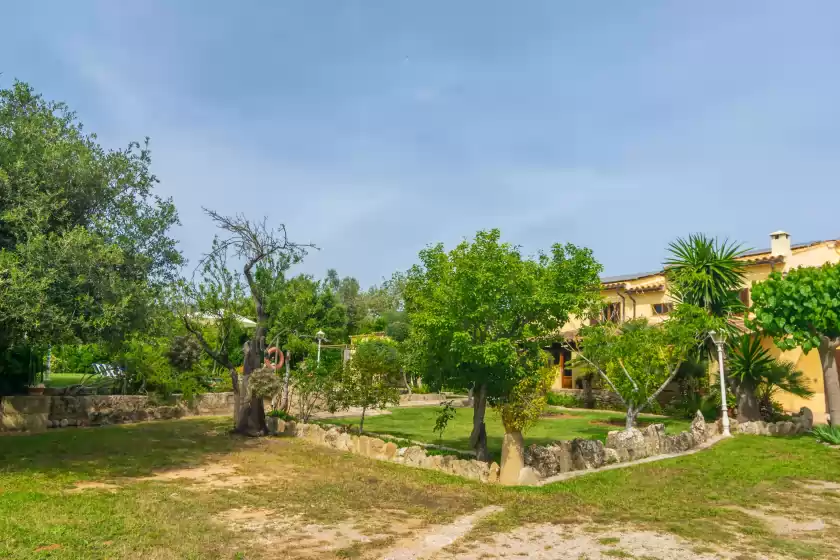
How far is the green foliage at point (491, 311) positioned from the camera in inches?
526

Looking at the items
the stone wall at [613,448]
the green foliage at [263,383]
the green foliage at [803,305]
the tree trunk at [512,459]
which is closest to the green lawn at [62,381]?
the green foliage at [263,383]

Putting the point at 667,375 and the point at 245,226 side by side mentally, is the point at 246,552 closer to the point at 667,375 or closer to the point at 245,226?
the point at 245,226

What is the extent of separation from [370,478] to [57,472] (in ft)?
22.5

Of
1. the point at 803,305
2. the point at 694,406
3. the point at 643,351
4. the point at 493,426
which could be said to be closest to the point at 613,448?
the point at 643,351

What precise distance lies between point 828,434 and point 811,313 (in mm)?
3830

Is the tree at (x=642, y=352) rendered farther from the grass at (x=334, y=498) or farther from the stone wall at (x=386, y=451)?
the stone wall at (x=386, y=451)

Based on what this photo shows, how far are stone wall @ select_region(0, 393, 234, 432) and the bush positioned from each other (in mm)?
17440

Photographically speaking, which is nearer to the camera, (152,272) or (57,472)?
(57,472)

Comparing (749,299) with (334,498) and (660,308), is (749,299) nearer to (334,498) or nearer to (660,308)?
(660,308)

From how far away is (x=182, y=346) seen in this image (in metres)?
29.3

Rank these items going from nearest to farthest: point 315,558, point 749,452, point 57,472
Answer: point 315,558, point 57,472, point 749,452

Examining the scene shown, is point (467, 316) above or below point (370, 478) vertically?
above

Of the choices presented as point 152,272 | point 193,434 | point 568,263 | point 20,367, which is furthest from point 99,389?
point 568,263

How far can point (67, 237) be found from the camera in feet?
41.6
